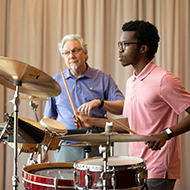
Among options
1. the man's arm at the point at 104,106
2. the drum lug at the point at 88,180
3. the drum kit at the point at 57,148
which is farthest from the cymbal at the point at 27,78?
the drum lug at the point at 88,180

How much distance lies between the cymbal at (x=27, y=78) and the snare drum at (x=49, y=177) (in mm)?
428

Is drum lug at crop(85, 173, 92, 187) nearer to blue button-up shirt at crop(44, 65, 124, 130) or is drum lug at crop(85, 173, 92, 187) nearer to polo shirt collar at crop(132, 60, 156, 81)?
polo shirt collar at crop(132, 60, 156, 81)

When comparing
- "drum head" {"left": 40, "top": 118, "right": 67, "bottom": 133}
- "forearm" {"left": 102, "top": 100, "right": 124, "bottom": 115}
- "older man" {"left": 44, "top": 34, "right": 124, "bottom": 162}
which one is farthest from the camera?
"older man" {"left": 44, "top": 34, "right": 124, "bottom": 162}

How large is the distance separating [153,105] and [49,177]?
0.63 m

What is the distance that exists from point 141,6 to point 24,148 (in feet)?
7.73

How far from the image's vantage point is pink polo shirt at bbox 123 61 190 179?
152cm

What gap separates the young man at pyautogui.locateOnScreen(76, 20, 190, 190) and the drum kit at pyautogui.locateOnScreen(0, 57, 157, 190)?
0.55 ft

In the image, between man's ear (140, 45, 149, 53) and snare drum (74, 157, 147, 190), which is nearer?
snare drum (74, 157, 147, 190)

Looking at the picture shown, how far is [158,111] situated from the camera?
1588 millimetres

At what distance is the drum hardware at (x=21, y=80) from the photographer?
148 cm

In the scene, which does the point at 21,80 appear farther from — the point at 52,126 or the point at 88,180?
the point at 88,180

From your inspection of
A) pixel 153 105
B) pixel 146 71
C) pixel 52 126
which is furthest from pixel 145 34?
pixel 52 126

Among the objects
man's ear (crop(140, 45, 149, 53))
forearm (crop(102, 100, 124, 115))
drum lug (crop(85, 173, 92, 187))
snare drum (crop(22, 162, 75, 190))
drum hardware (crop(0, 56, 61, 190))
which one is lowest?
snare drum (crop(22, 162, 75, 190))

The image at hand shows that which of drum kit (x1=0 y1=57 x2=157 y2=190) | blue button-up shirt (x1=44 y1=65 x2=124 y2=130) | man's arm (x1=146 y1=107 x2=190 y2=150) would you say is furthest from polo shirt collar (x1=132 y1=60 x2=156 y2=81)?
blue button-up shirt (x1=44 y1=65 x2=124 y2=130)
